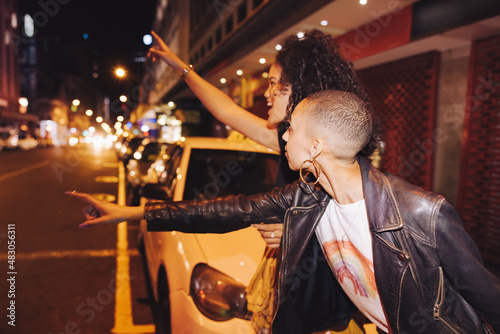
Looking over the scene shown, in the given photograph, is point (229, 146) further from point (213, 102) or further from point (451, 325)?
point (451, 325)

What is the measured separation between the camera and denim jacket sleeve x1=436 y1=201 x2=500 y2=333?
1259 mm

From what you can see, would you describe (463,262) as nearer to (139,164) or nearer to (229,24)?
(139,164)

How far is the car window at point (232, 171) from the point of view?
3.61 meters

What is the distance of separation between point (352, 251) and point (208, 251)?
1327 millimetres

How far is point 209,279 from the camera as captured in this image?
242 cm

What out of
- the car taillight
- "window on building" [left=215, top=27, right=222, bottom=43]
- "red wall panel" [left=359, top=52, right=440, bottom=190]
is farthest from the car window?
"window on building" [left=215, top=27, right=222, bottom=43]

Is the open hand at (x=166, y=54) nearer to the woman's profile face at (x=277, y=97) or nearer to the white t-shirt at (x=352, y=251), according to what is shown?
the woman's profile face at (x=277, y=97)

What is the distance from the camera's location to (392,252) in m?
1.36

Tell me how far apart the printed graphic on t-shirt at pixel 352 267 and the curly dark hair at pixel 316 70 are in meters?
0.57

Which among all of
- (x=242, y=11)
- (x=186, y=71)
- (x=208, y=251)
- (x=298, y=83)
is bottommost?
(x=208, y=251)

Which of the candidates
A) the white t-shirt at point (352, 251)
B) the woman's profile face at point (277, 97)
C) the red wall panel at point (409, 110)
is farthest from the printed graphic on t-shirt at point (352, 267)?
the red wall panel at point (409, 110)

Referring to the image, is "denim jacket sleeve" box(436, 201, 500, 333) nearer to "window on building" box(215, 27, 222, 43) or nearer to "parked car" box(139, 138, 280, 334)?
"parked car" box(139, 138, 280, 334)

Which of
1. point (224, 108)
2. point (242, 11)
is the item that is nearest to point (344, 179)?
point (224, 108)

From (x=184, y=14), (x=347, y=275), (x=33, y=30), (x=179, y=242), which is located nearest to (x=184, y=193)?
(x=179, y=242)
